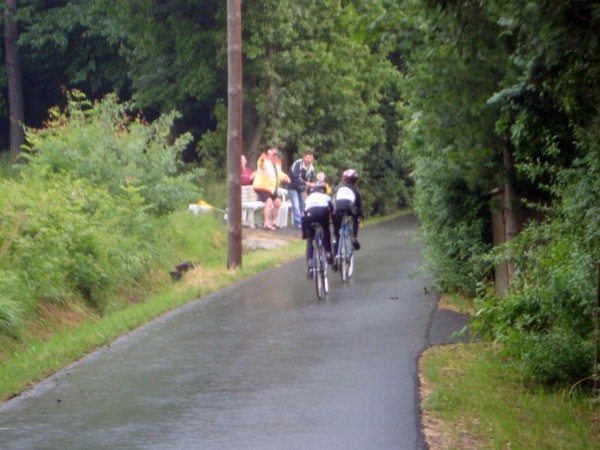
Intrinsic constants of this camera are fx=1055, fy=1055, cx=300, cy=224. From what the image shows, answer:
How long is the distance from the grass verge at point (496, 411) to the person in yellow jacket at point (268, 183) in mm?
15299

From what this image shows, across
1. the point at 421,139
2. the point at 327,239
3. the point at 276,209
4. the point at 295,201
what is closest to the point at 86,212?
the point at 327,239

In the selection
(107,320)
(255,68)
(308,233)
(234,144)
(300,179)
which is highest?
(255,68)

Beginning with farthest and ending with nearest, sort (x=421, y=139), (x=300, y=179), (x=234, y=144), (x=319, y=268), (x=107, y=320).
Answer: (x=300, y=179)
(x=234, y=144)
(x=319, y=268)
(x=107, y=320)
(x=421, y=139)

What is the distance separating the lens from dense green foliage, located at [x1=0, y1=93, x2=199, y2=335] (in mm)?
12953

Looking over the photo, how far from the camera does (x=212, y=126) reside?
34.2 meters

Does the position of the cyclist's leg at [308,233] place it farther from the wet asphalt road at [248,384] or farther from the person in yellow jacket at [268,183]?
the person in yellow jacket at [268,183]

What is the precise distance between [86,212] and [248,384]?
7582 mm

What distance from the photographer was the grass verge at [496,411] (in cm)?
715

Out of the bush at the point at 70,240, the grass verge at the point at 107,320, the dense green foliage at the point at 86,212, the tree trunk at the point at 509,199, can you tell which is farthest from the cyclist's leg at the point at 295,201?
the tree trunk at the point at 509,199

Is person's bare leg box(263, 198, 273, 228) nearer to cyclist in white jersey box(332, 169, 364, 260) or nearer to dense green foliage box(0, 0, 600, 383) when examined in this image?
dense green foliage box(0, 0, 600, 383)

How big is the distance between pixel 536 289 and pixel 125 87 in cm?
2845

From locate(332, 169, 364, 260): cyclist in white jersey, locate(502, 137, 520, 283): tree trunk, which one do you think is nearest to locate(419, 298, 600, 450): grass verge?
locate(502, 137, 520, 283): tree trunk

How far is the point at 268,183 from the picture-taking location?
2495cm

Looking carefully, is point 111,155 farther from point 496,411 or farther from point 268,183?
point 496,411
